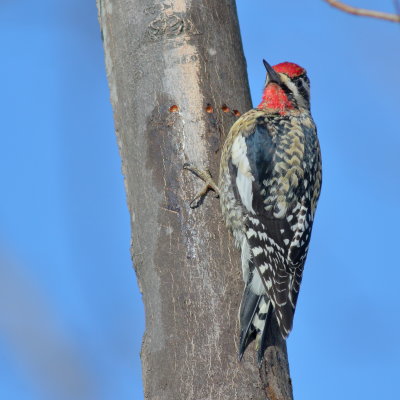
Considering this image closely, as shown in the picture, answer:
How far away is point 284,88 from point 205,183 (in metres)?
1.29

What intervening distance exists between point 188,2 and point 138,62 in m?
0.39

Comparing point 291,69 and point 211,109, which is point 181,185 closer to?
point 211,109

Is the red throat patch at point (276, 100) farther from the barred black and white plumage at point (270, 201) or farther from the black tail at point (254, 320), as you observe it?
the black tail at point (254, 320)

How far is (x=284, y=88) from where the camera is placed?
13.9 feet

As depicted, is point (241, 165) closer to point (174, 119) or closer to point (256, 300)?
point (174, 119)

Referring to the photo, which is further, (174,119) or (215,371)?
(174,119)

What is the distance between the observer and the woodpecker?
10.2 feet

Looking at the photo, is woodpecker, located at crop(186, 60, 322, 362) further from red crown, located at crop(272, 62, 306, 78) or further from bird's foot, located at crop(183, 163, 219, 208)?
red crown, located at crop(272, 62, 306, 78)

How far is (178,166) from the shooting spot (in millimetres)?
3234

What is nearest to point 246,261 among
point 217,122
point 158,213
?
point 158,213

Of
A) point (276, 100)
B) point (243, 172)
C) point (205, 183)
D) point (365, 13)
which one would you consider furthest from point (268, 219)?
point (365, 13)

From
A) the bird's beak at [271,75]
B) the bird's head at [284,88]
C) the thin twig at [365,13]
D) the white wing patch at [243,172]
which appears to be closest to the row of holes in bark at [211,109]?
the white wing patch at [243,172]

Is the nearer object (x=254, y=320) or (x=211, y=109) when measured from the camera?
(x=254, y=320)

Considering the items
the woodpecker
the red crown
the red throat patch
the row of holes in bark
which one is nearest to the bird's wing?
the woodpecker
